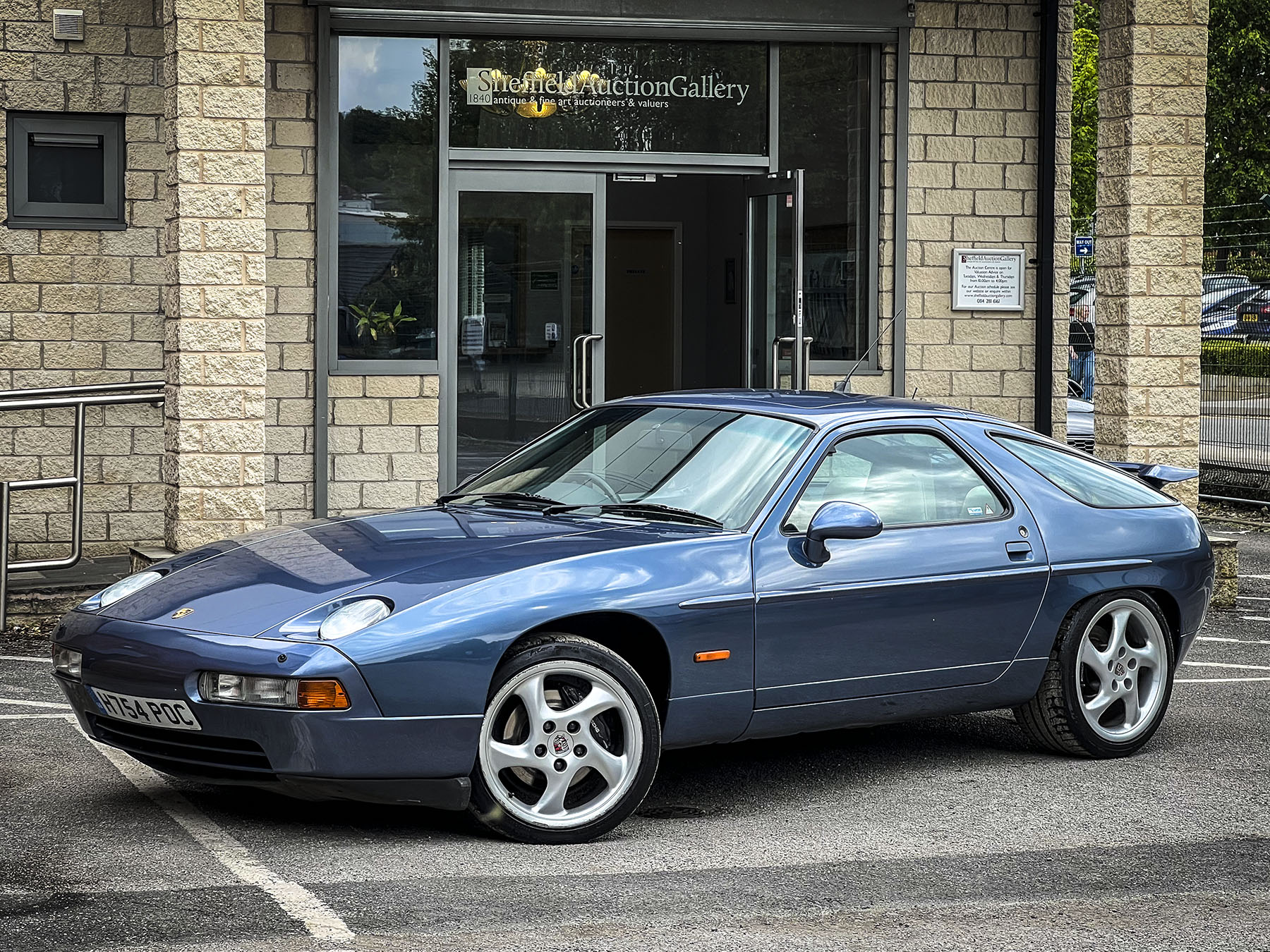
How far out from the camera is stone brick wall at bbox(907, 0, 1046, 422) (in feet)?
40.3

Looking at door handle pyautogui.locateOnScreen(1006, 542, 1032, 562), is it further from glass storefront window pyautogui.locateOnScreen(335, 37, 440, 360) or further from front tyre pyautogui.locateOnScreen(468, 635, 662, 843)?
glass storefront window pyautogui.locateOnScreen(335, 37, 440, 360)

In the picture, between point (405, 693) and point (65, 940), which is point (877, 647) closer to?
point (405, 693)

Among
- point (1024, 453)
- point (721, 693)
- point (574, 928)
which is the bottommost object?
point (574, 928)

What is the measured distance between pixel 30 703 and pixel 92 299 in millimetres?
4342

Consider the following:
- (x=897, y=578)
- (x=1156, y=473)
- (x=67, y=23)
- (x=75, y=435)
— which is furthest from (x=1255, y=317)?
(x=897, y=578)

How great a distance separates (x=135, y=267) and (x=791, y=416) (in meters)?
6.32

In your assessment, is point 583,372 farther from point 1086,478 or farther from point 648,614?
point 648,614

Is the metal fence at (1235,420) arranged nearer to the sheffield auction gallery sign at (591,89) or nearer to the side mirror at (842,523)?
the sheffield auction gallery sign at (591,89)

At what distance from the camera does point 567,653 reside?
5297 mm

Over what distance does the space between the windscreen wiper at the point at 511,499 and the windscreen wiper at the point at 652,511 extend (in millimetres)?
75

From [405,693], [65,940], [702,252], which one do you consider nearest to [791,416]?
[405,693]

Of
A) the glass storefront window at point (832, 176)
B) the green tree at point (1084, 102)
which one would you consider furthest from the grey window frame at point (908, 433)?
the green tree at point (1084, 102)

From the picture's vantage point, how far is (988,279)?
12438 mm

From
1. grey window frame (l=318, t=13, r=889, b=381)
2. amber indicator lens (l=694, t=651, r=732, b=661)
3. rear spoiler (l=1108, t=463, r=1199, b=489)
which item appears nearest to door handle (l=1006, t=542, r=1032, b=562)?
rear spoiler (l=1108, t=463, r=1199, b=489)
